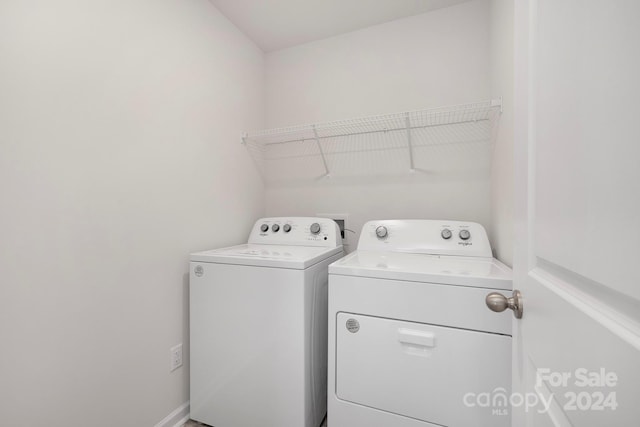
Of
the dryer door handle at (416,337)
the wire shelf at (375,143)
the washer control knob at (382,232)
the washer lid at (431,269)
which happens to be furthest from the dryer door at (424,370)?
the wire shelf at (375,143)

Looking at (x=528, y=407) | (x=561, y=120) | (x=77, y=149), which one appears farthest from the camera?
(x=77, y=149)

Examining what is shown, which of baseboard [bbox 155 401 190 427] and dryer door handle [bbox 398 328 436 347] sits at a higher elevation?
dryer door handle [bbox 398 328 436 347]

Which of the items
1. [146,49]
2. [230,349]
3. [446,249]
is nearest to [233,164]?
[146,49]

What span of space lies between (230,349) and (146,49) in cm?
158

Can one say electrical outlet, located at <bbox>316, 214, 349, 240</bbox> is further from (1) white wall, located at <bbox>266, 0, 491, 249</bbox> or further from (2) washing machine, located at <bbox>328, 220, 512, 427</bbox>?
(2) washing machine, located at <bbox>328, 220, 512, 427</bbox>

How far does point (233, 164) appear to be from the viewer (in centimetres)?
194

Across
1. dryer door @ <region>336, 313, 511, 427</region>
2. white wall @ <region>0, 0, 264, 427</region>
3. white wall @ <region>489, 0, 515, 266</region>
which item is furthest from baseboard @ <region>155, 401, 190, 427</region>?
white wall @ <region>489, 0, 515, 266</region>

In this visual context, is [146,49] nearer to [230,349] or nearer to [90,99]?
[90,99]

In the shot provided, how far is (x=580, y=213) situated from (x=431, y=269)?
2.53ft

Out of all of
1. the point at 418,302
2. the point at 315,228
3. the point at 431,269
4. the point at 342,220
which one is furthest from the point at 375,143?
the point at 418,302

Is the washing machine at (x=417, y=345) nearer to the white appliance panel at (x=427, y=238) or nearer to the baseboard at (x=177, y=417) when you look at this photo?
the white appliance panel at (x=427, y=238)

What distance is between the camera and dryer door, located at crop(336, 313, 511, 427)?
98 centimetres

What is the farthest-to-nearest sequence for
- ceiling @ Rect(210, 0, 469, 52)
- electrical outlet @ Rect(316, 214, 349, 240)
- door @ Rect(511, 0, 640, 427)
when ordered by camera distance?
electrical outlet @ Rect(316, 214, 349, 240)
ceiling @ Rect(210, 0, 469, 52)
door @ Rect(511, 0, 640, 427)

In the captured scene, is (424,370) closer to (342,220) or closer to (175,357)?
(342,220)
